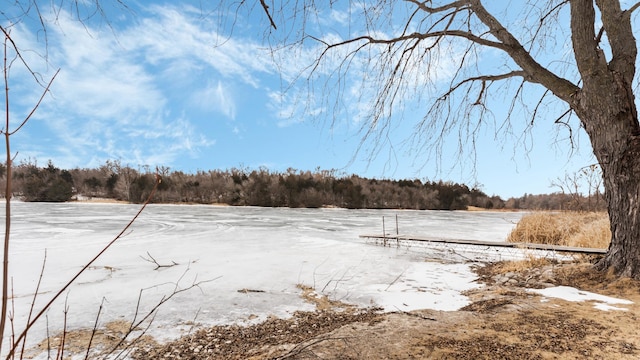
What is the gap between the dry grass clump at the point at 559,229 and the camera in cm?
683

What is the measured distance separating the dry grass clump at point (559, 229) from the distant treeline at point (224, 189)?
20.3 metres

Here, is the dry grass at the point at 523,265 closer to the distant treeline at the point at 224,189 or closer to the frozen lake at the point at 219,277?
the frozen lake at the point at 219,277

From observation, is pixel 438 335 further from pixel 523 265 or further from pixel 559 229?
pixel 559 229

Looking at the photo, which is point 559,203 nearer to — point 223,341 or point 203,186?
point 223,341

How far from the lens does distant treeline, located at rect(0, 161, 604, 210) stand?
2558 cm

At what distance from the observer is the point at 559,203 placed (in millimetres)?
10273

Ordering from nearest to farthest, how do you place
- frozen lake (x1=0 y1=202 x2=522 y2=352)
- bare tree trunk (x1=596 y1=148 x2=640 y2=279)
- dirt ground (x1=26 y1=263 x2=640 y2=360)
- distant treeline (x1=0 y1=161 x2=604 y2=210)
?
1. dirt ground (x1=26 y1=263 x2=640 y2=360)
2. frozen lake (x1=0 y1=202 x2=522 y2=352)
3. bare tree trunk (x1=596 y1=148 x2=640 y2=279)
4. distant treeline (x1=0 y1=161 x2=604 y2=210)

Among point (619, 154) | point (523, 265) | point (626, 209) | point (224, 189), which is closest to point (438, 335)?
point (626, 209)

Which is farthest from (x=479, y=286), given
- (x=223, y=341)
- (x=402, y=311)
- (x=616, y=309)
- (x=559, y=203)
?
(x=559, y=203)

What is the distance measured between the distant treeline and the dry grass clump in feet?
66.5

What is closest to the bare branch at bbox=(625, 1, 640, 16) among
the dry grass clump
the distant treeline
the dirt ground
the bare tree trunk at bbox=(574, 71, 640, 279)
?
the bare tree trunk at bbox=(574, 71, 640, 279)

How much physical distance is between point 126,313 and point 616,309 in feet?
13.3

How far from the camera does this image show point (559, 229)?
7934 millimetres

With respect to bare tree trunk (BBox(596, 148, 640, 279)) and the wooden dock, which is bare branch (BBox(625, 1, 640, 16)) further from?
the wooden dock
